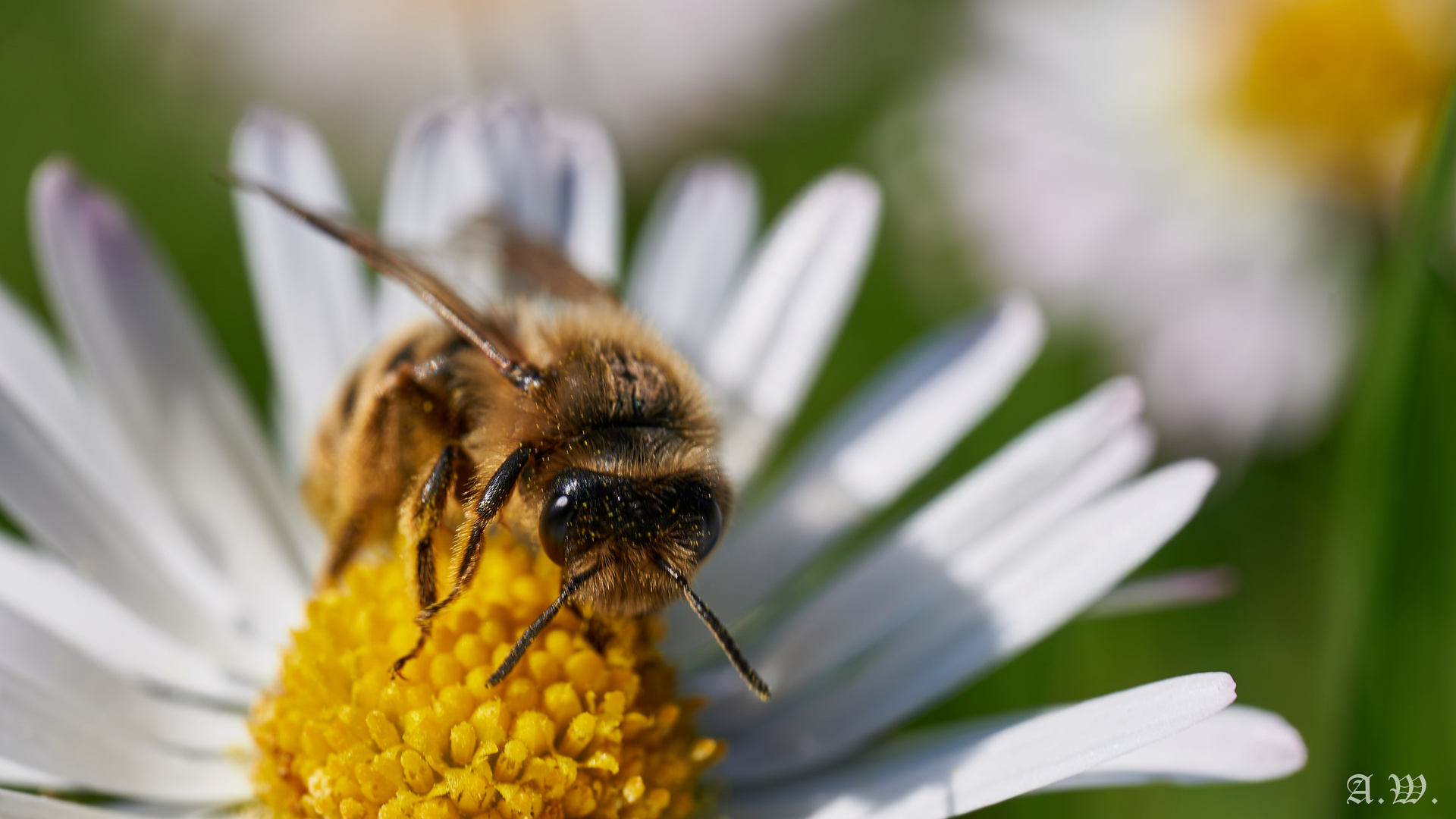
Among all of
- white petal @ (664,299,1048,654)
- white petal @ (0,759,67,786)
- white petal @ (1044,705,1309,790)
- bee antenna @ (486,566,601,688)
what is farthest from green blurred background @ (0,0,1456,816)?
white petal @ (0,759,67,786)

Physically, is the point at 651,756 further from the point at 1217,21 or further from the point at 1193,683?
the point at 1217,21

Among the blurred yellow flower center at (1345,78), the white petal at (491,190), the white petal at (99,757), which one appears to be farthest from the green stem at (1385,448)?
the blurred yellow flower center at (1345,78)

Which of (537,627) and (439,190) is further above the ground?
(439,190)

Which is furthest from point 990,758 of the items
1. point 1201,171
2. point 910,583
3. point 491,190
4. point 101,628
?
point 1201,171

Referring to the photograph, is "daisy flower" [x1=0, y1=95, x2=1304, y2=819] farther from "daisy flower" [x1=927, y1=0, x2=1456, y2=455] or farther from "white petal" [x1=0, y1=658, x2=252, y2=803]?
"daisy flower" [x1=927, y1=0, x2=1456, y2=455]

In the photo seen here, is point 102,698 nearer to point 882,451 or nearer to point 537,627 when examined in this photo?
point 537,627

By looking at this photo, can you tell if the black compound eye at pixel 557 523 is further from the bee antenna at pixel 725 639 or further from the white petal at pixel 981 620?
the white petal at pixel 981 620

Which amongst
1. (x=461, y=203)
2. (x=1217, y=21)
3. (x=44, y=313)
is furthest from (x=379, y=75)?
(x=1217, y=21)
